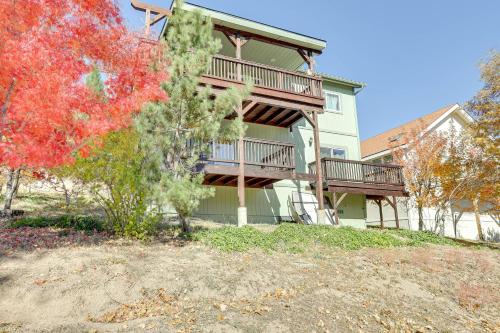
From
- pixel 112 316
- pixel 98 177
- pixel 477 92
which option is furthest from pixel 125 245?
pixel 477 92

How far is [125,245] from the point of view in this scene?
7.43 meters

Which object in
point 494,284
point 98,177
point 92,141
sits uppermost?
point 92,141

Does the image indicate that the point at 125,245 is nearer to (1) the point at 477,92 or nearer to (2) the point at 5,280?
(2) the point at 5,280

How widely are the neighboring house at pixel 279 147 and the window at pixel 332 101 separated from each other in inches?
9.1

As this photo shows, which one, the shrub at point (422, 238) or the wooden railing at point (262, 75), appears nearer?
the shrub at point (422, 238)

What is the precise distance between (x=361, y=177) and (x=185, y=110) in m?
→ 9.05

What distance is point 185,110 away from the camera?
876 cm

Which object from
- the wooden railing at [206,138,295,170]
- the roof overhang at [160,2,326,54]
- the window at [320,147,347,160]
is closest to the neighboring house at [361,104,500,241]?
the window at [320,147,347,160]

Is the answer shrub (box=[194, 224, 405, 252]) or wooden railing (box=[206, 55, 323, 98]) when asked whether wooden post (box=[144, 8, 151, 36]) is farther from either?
shrub (box=[194, 224, 405, 252])

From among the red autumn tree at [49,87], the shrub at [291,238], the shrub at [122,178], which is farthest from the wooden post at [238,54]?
the shrub at [291,238]

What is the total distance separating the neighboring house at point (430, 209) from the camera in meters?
18.2

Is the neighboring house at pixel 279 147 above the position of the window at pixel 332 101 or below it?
below

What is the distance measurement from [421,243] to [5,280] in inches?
447

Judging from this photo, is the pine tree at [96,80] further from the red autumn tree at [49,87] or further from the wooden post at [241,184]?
the wooden post at [241,184]
